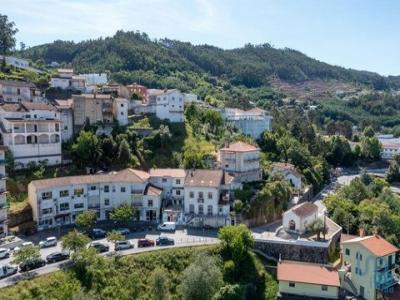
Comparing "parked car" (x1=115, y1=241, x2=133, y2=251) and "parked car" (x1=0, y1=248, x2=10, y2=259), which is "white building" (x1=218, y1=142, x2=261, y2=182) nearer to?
"parked car" (x1=115, y1=241, x2=133, y2=251)

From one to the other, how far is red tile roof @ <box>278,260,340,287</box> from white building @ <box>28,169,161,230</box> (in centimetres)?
1882

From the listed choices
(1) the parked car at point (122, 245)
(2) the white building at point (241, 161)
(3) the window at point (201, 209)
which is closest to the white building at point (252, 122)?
(2) the white building at point (241, 161)

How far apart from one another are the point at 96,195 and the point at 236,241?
65.8ft

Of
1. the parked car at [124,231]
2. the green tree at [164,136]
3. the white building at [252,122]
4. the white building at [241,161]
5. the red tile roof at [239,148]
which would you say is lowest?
the parked car at [124,231]

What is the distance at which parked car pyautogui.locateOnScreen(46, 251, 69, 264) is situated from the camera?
4453 centimetres

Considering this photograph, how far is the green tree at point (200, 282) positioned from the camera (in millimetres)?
42156

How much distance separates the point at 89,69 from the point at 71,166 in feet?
291

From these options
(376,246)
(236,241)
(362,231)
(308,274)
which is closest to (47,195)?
(236,241)

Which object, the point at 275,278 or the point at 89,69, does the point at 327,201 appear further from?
the point at 89,69

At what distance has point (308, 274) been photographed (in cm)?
4731

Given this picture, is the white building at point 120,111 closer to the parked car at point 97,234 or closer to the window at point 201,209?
the window at point 201,209

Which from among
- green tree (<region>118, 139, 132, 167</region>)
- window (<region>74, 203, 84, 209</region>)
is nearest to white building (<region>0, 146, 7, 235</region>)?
window (<region>74, 203, 84, 209</region>)

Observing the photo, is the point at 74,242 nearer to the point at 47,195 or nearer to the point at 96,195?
the point at 47,195

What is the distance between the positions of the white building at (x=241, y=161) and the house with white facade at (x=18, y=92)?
109ft
